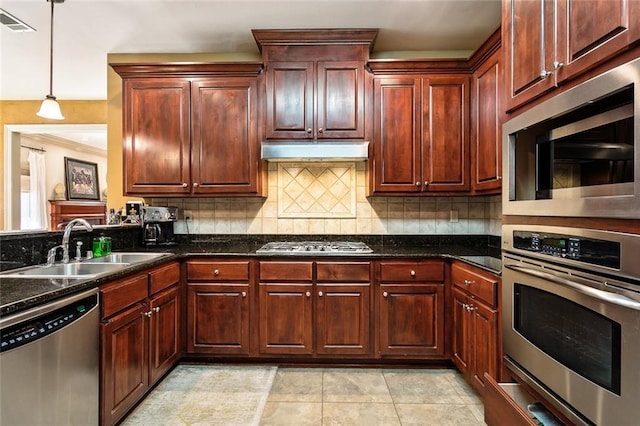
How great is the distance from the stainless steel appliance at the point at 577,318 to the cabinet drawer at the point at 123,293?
1.95 metres

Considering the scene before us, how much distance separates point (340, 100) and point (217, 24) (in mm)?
1164

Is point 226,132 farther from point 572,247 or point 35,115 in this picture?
point 35,115

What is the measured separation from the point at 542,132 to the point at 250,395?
2.21 meters

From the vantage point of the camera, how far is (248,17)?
104 inches

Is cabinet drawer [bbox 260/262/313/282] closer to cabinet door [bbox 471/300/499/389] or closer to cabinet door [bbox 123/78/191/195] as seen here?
cabinet door [bbox 123/78/191/195]

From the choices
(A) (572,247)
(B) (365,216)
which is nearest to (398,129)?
(B) (365,216)

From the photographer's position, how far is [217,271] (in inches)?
101

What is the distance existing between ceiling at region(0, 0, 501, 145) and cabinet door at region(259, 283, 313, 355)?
2.08 metres

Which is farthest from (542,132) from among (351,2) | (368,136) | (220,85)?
(220,85)

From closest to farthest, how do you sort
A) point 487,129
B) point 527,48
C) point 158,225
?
point 527,48, point 487,129, point 158,225

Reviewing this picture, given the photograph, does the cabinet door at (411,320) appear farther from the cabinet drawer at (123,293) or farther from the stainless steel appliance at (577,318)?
the cabinet drawer at (123,293)

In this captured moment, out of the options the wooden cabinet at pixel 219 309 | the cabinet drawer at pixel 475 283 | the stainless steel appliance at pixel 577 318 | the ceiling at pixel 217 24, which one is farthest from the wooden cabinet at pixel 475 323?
the ceiling at pixel 217 24

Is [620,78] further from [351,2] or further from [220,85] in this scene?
[220,85]

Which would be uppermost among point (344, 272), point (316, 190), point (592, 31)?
point (592, 31)
